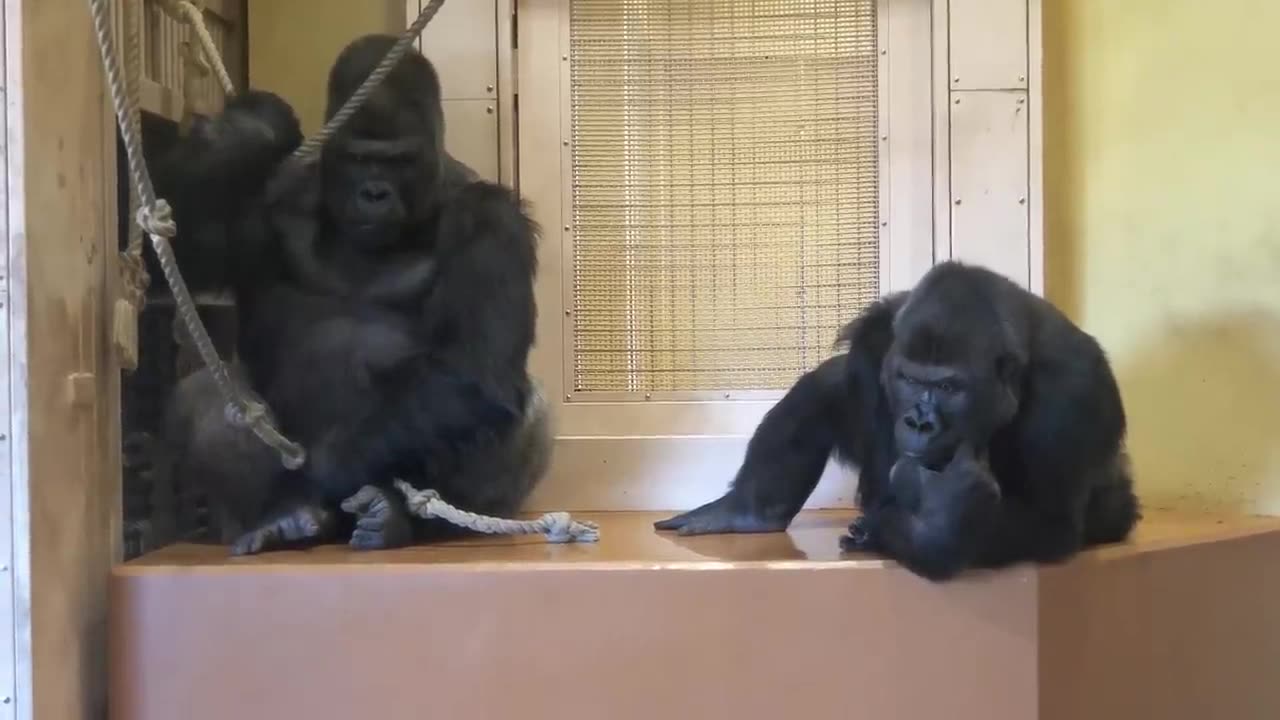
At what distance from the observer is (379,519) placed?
1.74m

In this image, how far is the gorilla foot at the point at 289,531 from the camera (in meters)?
1.70

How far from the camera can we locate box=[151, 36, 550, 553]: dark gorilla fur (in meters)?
1.78

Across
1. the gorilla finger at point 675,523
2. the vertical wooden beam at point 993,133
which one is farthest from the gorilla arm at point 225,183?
the vertical wooden beam at point 993,133

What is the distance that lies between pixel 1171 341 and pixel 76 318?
206 centimetres

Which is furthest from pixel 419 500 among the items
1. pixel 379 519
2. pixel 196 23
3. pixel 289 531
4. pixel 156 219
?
pixel 196 23

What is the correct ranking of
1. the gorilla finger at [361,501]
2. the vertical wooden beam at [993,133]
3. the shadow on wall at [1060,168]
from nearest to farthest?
the gorilla finger at [361,501], the vertical wooden beam at [993,133], the shadow on wall at [1060,168]

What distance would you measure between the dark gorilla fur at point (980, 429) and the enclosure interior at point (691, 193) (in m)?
0.52

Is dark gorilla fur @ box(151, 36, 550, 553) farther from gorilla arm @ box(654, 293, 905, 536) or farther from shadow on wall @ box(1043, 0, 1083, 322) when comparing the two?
shadow on wall @ box(1043, 0, 1083, 322)

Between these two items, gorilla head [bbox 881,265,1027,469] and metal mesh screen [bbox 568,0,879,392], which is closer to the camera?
gorilla head [bbox 881,265,1027,469]

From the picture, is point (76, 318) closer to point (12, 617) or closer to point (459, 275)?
point (12, 617)

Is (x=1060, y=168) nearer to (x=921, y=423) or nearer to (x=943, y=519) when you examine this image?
(x=921, y=423)

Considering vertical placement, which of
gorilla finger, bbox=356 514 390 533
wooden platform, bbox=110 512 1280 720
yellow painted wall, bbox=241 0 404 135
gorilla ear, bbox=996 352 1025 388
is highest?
yellow painted wall, bbox=241 0 404 135

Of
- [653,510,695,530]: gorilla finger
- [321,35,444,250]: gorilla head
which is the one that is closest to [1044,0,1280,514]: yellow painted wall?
[653,510,695,530]: gorilla finger

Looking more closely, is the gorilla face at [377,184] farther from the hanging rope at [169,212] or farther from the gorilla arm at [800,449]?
the gorilla arm at [800,449]
